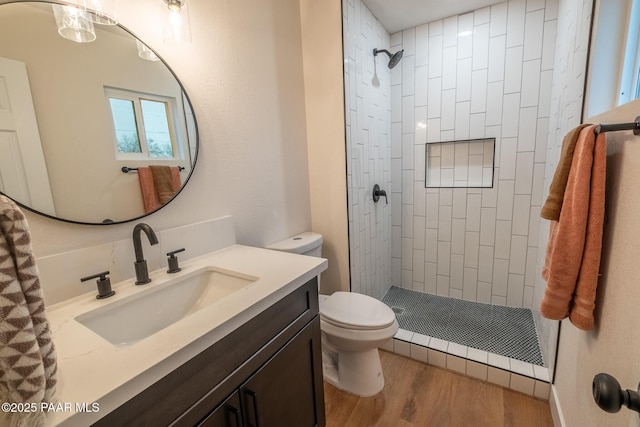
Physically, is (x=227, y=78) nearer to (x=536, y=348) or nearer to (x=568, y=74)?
(x=568, y=74)

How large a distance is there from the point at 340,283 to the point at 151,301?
1235 mm

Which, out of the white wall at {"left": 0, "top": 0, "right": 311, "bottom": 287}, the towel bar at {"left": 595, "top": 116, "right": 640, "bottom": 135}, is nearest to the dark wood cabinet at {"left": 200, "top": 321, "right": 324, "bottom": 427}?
the white wall at {"left": 0, "top": 0, "right": 311, "bottom": 287}

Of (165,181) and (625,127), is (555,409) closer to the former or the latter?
(625,127)

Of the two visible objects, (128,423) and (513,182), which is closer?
(128,423)

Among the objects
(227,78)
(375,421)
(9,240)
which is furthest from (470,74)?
(9,240)

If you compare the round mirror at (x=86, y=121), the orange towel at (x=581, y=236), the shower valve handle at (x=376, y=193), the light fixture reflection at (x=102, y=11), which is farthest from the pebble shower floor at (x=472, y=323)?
the light fixture reflection at (x=102, y=11)

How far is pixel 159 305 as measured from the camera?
942mm

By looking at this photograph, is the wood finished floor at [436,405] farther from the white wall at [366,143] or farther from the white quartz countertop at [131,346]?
the white quartz countertop at [131,346]

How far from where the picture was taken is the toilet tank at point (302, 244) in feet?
5.12

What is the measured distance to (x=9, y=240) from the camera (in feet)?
1.40

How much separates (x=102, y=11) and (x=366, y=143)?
1.53 m

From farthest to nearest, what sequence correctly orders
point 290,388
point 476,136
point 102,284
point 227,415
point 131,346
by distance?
point 476,136 < point 290,388 < point 102,284 < point 227,415 < point 131,346

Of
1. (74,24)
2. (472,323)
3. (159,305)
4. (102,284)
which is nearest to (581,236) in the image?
(159,305)

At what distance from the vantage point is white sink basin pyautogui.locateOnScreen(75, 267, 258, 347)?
0.81 metres
